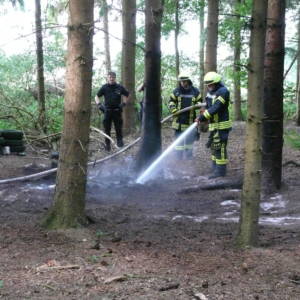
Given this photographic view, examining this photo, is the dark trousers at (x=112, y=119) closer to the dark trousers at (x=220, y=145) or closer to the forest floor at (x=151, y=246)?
the forest floor at (x=151, y=246)

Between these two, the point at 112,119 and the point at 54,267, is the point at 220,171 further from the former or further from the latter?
the point at 54,267

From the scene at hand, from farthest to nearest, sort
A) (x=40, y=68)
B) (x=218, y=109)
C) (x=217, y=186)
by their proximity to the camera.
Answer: (x=40, y=68) < (x=218, y=109) < (x=217, y=186)

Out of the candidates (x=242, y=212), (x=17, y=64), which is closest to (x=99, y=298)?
(x=242, y=212)

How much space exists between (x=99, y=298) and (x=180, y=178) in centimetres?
643

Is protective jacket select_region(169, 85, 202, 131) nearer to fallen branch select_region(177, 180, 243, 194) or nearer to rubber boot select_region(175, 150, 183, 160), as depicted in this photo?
rubber boot select_region(175, 150, 183, 160)

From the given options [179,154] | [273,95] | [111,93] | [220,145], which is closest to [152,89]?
[220,145]

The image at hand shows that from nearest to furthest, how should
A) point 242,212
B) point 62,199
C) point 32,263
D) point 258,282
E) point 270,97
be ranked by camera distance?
point 258,282 → point 32,263 → point 242,212 → point 62,199 → point 270,97

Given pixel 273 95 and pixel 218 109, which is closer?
pixel 273 95

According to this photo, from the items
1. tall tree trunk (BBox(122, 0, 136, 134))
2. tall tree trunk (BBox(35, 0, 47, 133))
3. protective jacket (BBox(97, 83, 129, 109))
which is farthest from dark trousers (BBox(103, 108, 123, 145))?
tall tree trunk (BBox(122, 0, 136, 134))

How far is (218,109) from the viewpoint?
30.8 feet

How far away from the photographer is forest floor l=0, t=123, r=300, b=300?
3.97m

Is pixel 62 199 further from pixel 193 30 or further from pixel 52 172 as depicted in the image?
pixel 193 30

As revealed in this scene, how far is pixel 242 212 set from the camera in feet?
16.9

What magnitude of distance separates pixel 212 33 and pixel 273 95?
7.63 metres
